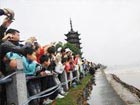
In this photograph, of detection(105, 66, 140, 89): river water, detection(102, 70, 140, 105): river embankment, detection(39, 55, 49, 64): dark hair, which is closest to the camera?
detection(39, 55, 49, 64): dark hair

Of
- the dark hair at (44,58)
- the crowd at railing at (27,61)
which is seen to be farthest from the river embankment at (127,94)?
the dark hair at (44,58)

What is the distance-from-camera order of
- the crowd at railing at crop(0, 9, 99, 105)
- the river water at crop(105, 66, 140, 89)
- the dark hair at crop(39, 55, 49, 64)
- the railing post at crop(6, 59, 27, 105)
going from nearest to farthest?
the railing post at crop(6, 59, 27, 105) → the crowd at railing at crop(0, 9, 99, 105) → the dark hair at crop(39, 55, 49, 64) → the river water at crop(105, 66, 140, 89)

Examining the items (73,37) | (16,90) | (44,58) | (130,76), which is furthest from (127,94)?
(73,37)

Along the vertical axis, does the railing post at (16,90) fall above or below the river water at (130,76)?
below

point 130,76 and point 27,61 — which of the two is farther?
point 130,76

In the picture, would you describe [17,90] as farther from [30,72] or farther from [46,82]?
[46,82]

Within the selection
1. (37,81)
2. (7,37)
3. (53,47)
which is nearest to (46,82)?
(37,81)

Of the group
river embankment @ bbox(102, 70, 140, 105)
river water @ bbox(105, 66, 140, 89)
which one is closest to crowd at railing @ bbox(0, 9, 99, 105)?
river embankment @ bbox(102, 70, 140, 105)

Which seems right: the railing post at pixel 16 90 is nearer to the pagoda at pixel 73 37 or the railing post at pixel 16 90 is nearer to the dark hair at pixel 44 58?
the dark hair at pixel 44 58

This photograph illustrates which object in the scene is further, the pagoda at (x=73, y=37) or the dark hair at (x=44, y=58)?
the pagoda at (x=73, y=37)

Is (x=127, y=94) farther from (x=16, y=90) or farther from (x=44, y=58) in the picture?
(x=16, y=90)

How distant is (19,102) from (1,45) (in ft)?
3.28

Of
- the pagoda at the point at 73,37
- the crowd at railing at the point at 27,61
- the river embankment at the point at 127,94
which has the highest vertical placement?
the pagoda at the point at 73,37

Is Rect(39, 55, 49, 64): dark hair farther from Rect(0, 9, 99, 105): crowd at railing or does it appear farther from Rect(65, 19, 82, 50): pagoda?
Rect(65, 19, 82, 50): pagoda
